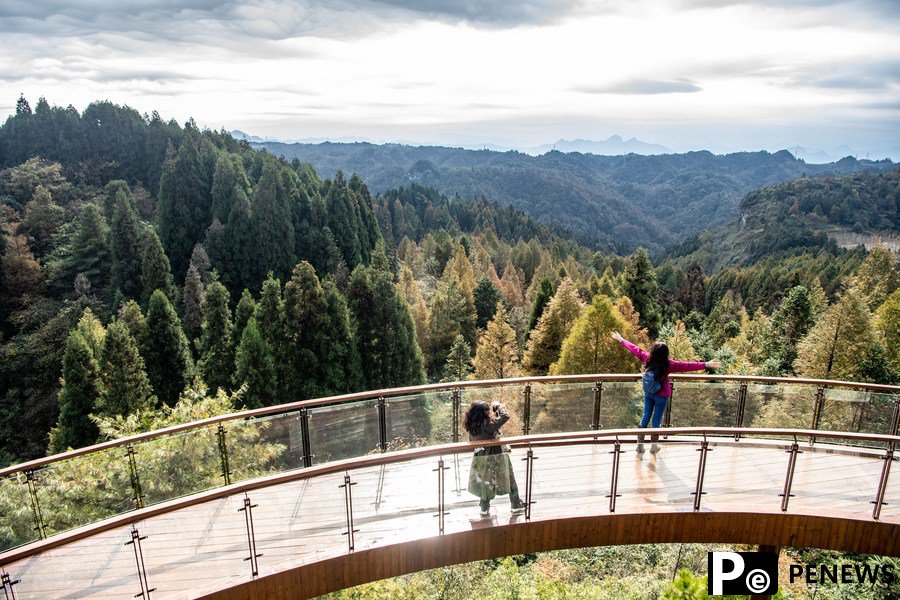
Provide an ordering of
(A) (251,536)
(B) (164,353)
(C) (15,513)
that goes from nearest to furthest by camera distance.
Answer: (A) (251,536) → (C) (15,513) → (B) (164,353)

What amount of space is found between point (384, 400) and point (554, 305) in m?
22.6

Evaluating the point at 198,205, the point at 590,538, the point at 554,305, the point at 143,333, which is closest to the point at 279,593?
the point at 590,538

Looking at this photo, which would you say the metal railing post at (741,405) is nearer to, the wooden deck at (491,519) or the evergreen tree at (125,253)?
the wooden deck at (491,519)

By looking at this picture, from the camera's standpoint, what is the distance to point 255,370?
29297 mm

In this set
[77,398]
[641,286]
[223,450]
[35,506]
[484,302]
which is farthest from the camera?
[484,302]

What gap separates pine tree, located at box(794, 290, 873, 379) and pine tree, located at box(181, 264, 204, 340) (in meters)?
43.6

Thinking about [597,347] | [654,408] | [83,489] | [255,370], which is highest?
[654,408]

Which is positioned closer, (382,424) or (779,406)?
(382,424)

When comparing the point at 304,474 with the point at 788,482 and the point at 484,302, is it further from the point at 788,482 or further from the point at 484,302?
the point at 484,302

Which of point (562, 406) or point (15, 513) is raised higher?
point (562, 406)

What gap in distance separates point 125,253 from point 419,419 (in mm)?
56450

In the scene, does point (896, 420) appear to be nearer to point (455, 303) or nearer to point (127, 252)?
point (455, 303)

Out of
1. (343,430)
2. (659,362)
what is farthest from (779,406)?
(343,430)

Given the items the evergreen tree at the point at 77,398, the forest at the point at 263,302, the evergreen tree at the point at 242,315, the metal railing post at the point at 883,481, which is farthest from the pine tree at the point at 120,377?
the metal railing post at the point at 883,481
